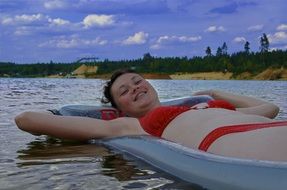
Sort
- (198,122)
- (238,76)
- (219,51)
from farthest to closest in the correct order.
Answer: (219,51), (238,76), (198,122)

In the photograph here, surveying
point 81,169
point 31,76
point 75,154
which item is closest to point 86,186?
point 81,169

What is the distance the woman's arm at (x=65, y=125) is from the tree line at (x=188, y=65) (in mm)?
101507

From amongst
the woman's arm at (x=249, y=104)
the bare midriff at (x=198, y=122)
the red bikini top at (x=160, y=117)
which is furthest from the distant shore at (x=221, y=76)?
the bare midriff at (x=198, y=122)

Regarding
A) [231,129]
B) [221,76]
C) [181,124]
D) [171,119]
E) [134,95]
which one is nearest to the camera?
[231,129]

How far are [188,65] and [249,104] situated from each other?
115m

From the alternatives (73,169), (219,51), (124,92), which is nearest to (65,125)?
(73,169)

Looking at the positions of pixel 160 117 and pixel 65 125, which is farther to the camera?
pixel 65 125

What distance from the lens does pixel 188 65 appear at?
120m

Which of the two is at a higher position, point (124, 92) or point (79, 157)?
point (124, 92)

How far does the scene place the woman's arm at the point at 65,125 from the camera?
4799mm

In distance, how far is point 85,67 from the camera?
5002 inches

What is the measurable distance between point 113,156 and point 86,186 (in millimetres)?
1301

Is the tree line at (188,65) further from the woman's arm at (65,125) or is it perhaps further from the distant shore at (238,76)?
the woman's arm at (65,125)

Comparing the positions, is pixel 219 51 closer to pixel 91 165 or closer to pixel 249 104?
pixel 249 104
